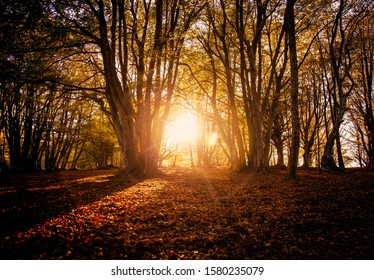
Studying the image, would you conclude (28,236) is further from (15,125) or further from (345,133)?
(345,133)

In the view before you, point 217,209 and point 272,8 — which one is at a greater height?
point 272,8

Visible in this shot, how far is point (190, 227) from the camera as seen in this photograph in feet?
17.9

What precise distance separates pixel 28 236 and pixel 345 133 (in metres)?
39.8

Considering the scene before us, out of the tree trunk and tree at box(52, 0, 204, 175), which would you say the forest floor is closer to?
the tree trunk

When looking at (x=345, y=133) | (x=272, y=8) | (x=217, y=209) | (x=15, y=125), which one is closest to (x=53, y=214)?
(x=217, y=209)

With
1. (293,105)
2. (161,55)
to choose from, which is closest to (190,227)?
(293,105)

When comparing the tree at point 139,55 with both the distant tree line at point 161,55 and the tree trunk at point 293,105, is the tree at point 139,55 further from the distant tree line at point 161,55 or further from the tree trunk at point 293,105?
the tree trunk at point 293,105

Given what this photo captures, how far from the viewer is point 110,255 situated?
13.3 ft

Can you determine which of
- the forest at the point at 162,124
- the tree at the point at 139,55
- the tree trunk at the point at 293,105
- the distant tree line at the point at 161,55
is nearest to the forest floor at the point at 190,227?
the forest at the point at 162,124

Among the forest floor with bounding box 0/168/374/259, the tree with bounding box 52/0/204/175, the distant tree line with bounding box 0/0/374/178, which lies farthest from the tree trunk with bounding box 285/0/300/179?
the tree with bounding box 52/0/204/175

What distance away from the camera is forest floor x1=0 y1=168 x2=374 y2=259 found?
13.4 feet

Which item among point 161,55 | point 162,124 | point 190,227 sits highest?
point 161,55

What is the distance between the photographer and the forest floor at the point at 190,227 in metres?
4.07

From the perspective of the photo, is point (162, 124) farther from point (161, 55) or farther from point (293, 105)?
point (293, 105)
